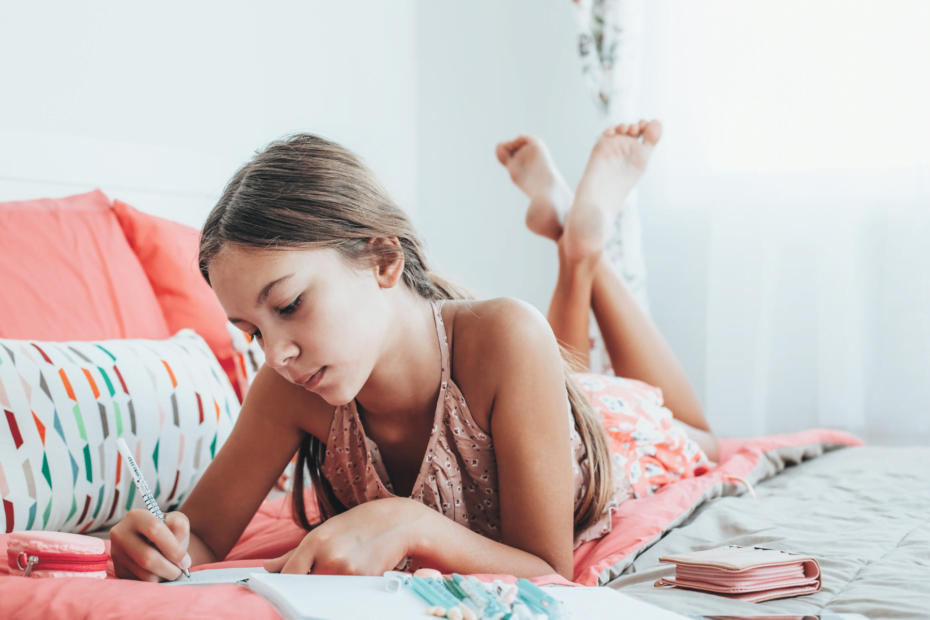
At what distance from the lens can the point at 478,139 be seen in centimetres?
283

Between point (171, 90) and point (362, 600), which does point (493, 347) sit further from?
point (171, 90)

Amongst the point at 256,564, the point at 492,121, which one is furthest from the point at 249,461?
the point at 492,121

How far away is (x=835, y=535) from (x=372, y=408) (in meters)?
0.62

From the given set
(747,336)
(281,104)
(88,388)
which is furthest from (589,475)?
(281,104)

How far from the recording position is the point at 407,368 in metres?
0.97

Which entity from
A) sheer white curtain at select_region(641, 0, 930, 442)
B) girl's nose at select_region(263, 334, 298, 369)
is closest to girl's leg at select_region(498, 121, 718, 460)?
sheer white curtain at select_region(641, 0, 930, 442)

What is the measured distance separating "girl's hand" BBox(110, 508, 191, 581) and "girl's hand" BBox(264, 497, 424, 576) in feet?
0.33

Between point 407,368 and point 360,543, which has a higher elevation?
point 407,368

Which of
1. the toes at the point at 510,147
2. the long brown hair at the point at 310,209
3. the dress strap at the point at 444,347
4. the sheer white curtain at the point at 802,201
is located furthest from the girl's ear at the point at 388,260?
the sheer white curtain at the point at 802,201

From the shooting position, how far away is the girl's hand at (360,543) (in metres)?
0.70

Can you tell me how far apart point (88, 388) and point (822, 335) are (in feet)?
6.26

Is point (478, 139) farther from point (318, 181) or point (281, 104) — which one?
point (318, 181)

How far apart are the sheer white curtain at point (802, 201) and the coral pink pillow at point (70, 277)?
1.63 meters

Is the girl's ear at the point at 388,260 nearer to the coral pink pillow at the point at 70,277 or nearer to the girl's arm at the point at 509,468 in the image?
the girl's arm at the point at 509,468
